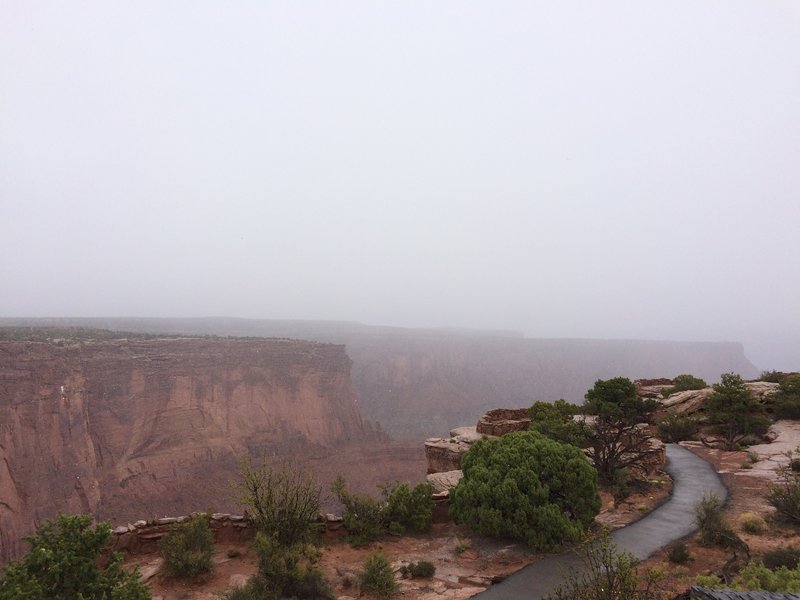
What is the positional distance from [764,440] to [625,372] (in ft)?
288

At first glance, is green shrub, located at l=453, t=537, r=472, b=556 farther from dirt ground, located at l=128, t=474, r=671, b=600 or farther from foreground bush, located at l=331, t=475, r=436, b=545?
foreground bush, located at l=331, t=475, r=436, b=545

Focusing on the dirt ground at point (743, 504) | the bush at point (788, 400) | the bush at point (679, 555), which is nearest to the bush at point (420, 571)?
the dirt ground at point (743, 504)

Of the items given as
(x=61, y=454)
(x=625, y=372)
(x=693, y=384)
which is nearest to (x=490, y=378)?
(x=625, y=372)

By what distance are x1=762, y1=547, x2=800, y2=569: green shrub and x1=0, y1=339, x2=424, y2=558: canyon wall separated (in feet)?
57.7

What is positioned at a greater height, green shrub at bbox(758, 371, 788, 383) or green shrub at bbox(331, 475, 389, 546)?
green shrub at bbox(758, 371, 788, 383)

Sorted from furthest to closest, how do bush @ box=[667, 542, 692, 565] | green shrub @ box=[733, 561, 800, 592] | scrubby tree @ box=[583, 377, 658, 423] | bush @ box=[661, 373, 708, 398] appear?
bush @ box=[661, 373, 708, 398]
scrubby tree @ box=[583, 377, 658, 423]
bush @ box=[667, 542, 692, 565]
green shrub @ box=[733, 561, 800, 592]

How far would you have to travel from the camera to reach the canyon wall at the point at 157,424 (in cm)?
A: 2505

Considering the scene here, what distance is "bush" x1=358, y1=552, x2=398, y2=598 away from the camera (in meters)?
7.95

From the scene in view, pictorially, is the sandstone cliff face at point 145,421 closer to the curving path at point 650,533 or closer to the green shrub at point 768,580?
the curving path at point 650,533

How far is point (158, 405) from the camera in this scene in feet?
112

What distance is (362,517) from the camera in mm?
10898

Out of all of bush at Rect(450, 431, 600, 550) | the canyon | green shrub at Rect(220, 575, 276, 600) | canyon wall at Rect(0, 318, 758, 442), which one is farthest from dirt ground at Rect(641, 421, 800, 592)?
canyon wall at Rect(0, 318, 758, 442)

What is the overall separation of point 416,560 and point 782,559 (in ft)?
22.0

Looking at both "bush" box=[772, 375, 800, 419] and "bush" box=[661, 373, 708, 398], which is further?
"bush" box=[661, 373, 708, 398]
